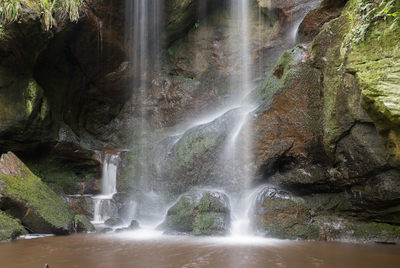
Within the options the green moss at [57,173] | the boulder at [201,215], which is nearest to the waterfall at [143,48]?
the green moss at [57,173]

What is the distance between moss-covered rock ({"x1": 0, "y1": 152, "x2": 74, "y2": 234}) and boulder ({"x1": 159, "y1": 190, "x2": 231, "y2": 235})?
7.94ft

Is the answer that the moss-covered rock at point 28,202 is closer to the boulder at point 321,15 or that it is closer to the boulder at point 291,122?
the boulder at point 291,122

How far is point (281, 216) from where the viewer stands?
642 centimetres

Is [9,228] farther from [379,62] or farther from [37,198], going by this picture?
[379,62]

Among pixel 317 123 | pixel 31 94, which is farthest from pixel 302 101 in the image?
pixel 31 94

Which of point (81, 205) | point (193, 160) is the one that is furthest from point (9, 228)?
point (193, 160)

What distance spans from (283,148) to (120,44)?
8.13 metres

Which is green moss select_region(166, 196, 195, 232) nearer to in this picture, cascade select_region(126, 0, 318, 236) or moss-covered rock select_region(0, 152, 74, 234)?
cascade select_region(126, 0, 318, 236)

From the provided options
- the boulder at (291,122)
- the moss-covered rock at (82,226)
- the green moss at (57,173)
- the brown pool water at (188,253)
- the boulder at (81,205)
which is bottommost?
the brown pool water at (188,253)

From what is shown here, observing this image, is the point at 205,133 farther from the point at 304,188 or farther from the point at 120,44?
the point at 120,44

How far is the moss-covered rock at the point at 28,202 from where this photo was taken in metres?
6.41

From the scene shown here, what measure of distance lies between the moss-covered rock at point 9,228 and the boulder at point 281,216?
4999 millimetres

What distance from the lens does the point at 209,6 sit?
13.6 m

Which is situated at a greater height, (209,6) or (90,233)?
(209,6)
